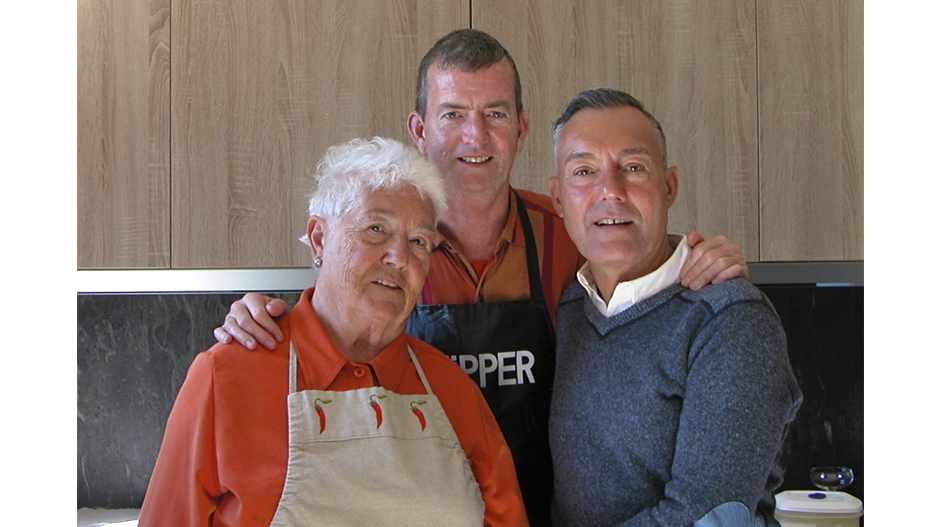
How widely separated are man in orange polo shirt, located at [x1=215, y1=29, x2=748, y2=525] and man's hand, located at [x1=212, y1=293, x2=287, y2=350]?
0.32 m

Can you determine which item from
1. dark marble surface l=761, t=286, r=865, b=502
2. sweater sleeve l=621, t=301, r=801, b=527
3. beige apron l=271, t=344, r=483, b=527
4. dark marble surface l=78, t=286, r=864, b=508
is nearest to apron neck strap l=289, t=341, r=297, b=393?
beige apron l=271, t=344, r=483, b=527

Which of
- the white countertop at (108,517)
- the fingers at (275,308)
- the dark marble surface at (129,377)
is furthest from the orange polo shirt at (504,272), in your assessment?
the white countertop at (108,517)

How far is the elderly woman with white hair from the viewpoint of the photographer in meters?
1.12

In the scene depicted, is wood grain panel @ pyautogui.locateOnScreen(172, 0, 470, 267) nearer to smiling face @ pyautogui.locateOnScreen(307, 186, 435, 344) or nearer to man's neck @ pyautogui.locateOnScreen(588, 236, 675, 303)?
smiling face @ pyautogui.locateOnScreen(307, 186, 435, 344)

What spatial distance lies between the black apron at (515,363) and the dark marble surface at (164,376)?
3.45 feet

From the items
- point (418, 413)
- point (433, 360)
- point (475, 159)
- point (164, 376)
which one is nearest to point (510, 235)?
point (475, 159)

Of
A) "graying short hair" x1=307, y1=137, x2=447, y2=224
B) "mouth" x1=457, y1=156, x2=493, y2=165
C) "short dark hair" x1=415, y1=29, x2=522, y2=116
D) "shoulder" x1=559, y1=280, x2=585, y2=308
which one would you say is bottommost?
"shoulder" x1=559, y1=280, x2=585, y2=308

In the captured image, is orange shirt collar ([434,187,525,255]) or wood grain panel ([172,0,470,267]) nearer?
orange shirt collar ([434,187,525,255])

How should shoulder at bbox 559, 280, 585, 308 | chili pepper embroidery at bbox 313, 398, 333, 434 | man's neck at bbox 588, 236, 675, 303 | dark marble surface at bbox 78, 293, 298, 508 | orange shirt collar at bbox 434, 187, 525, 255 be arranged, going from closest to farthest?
1. chili pepper embroidery at bbox 313, 398, 333, 434
2. man's neck at bbox 588, 236, 675, 303
3. shoulder at bbox 559, 280, 585, 308
4. orange shirt collar at bbox 434, 187, 525, 255
5. dark marble surface at bbox 78, 293, 298, 508

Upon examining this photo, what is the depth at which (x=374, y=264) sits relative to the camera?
1.27 metres

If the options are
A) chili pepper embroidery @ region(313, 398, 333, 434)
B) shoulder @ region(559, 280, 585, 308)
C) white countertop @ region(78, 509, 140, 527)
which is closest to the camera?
chili pepper embroidery @ region(313, 398, 333, 434)

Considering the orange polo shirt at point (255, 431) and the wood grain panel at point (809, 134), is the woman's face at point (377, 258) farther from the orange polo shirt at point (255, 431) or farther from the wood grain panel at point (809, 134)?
the wood grain panel at point (809, 134)

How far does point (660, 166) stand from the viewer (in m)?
1.30
